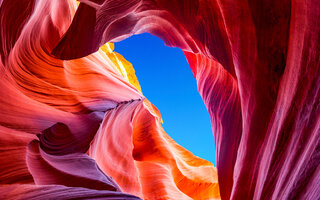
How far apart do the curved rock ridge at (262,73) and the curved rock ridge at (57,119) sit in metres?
0.58

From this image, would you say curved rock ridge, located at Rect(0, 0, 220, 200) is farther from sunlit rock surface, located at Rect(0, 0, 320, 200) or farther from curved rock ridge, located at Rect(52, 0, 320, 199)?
curved rock ridge, located at Rect(52, 0, 320, 199)

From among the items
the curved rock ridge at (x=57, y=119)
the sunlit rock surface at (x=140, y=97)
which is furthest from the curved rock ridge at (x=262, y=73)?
the curved rock ridge at (x=57, y=119)

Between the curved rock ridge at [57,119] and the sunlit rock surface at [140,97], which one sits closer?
the sunlit rock surface at [140,97]

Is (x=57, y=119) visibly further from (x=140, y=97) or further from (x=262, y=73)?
(x=262, y=73)

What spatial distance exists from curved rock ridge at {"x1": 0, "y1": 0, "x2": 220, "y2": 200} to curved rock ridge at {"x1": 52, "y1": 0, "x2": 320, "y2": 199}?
22.6 inches

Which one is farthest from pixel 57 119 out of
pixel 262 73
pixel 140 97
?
pixel 262 73

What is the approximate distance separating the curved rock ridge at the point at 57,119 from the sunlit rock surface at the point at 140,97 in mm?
16

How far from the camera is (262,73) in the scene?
2.47 m

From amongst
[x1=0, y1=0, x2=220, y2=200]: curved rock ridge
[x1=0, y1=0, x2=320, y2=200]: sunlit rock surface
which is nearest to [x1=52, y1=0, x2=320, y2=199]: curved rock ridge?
[x1=0, y1=0, x2=320, y2=200]: sunlit rock surface

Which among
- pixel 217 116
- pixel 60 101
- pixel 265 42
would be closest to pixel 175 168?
pixel 217 116

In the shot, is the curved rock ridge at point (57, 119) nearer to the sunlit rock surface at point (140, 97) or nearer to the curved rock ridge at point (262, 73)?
the sunlit rock surface at point (140, 97)

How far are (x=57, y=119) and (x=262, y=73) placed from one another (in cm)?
273

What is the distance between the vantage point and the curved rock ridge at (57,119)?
7.65 feet

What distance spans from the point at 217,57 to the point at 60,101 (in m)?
2.54
